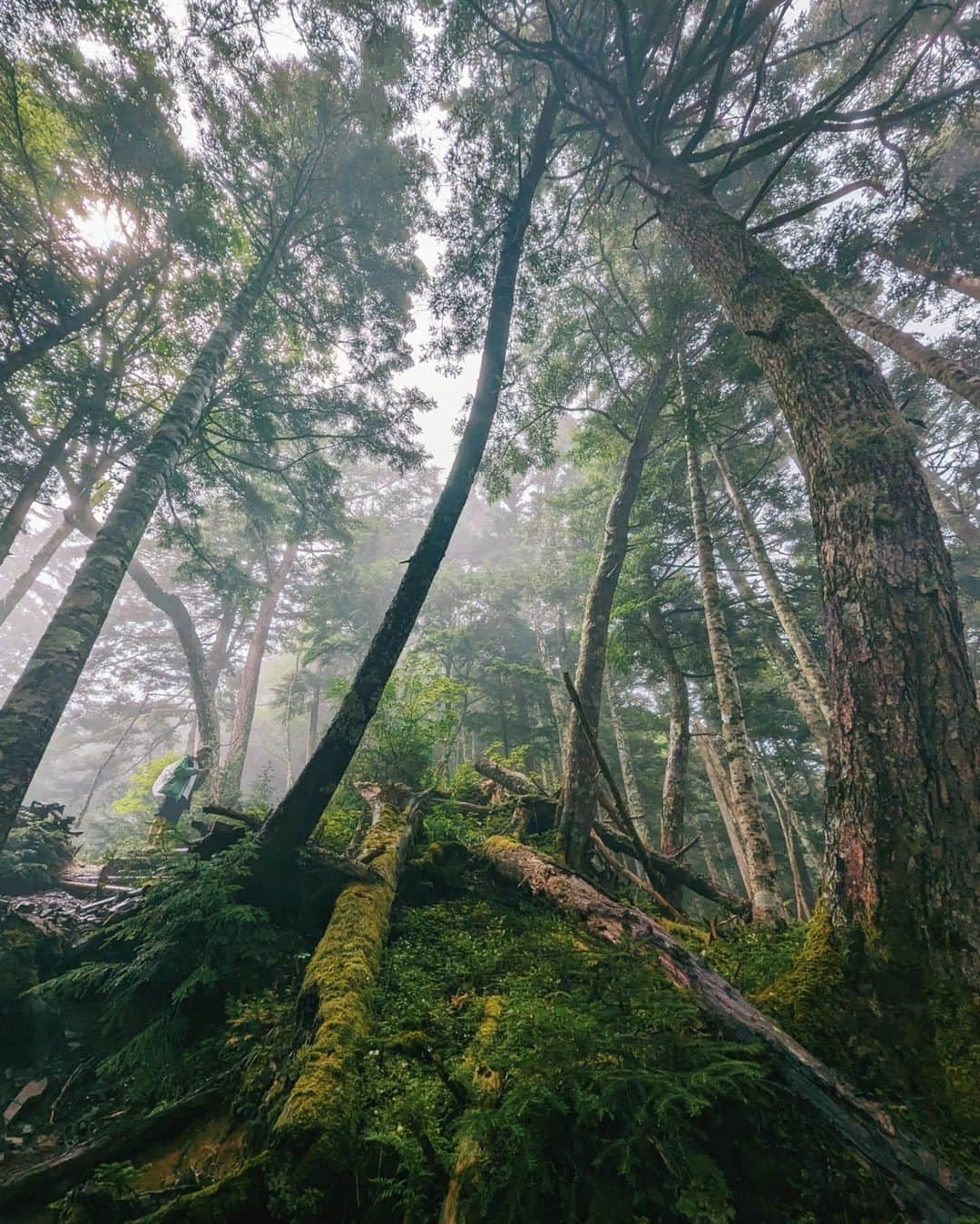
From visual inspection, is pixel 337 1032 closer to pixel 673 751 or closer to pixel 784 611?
pixel 673 751

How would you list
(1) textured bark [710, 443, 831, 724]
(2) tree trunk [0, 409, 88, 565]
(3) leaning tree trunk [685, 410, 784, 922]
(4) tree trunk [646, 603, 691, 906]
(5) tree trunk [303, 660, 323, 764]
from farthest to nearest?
(5) tree trunk [303, 660, 323, 764] < (2) tree trunk [0, 409, 88, 565] < (1) textured bark [710, 443, 831, 724] < (4) tree trunk [646, 603, 691, 906] < (3) leaning tree trunk [685, 410, 784, 922]

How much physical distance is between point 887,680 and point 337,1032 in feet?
11.1

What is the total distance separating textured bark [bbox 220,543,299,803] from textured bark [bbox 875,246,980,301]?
683 inches

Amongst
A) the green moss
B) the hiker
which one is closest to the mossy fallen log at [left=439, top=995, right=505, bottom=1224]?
the green moss

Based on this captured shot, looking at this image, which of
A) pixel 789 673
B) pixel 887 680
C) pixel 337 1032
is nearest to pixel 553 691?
pixel 789 673

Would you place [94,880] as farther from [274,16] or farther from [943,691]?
[274,16]

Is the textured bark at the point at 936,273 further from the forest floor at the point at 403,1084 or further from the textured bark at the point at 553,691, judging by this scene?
the textured bark at the point at 553,691

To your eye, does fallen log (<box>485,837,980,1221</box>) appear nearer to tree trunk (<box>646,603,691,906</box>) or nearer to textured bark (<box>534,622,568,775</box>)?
tree trunk (<box>646,603,691,906</box>)

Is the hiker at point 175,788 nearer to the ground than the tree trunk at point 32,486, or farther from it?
nearer to the ground

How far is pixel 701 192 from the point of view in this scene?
5.53 m

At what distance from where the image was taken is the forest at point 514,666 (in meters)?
1.70

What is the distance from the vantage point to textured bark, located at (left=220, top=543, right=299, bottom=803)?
49.3 feet

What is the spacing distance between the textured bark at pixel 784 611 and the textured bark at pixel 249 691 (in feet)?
44.7

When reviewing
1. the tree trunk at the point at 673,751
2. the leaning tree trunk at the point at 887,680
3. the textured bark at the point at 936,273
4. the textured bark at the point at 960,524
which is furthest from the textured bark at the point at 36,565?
the textured bark at the point at 960,524
